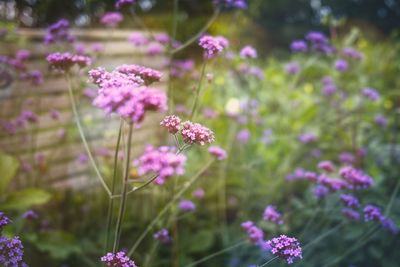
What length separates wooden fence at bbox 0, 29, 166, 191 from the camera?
3.43 m

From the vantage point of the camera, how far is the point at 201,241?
296 cm

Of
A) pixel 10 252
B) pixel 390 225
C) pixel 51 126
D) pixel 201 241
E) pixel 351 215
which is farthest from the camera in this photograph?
pixel 51 126

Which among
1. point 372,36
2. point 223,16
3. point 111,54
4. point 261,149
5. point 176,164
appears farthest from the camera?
point 372,36

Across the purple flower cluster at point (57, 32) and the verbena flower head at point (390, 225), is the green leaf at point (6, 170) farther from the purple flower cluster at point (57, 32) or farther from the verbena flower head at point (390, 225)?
the verbena flower head at point (390, 225)

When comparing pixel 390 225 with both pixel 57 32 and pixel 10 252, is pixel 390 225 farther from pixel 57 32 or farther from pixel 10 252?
pixel 57 32

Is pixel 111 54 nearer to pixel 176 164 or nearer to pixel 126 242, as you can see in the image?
pixel 126 242

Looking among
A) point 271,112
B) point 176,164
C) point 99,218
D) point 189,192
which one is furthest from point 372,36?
point 176,164

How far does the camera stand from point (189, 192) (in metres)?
3.51

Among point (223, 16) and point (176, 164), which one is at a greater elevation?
point (223, 16)

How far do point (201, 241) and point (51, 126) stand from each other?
182cm

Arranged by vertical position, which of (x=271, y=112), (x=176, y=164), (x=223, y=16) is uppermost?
(x=223, y=16)

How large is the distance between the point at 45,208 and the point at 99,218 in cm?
43

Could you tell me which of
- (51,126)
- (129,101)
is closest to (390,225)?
(129,101)

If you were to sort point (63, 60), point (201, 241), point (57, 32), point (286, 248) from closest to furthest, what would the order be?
point (286, 248) → point (63, 60) → point (57, 32) → point (201, 241)
